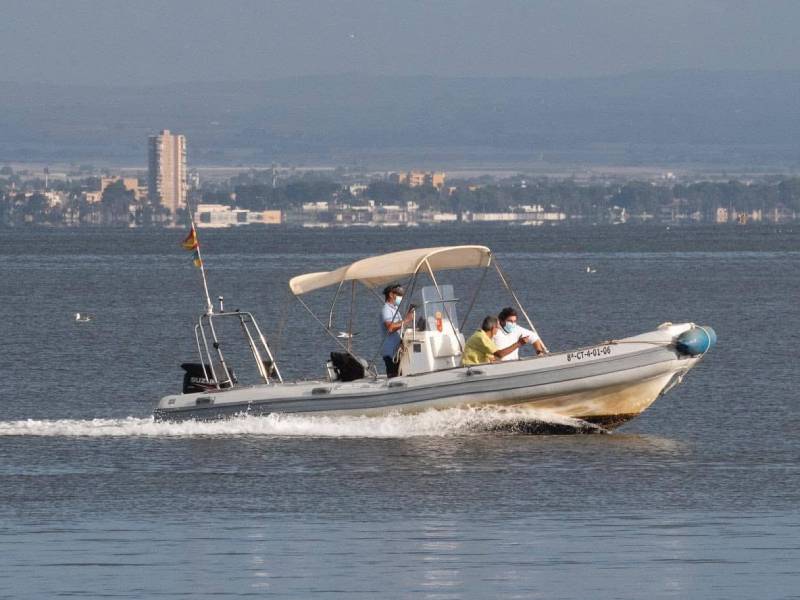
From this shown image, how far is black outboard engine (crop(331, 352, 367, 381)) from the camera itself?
28.4 meters

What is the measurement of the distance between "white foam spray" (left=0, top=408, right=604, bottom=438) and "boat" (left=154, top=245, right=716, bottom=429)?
10cm

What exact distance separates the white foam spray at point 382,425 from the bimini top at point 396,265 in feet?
6.35

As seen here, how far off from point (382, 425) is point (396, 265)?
2.51 meters

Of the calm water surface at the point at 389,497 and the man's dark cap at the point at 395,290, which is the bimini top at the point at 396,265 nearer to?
the man's dark cap at the point at 395,290

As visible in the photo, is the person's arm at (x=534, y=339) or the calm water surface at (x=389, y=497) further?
the person's arm at (x=534, y=339)

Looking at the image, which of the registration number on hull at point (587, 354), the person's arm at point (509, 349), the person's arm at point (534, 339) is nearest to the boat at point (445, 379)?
the registration number on hull at point (587, 354)

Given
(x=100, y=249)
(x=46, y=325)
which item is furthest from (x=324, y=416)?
(x=100, y=249)

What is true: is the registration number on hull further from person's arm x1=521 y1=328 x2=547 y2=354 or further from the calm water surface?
the calm water surface

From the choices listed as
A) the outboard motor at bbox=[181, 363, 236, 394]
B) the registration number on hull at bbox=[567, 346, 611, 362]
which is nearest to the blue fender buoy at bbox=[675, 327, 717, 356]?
the registration number on hull at bbox=[567, 346, 611, 362]

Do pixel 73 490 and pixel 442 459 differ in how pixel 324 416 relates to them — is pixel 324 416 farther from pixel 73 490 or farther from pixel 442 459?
pixel 73 490

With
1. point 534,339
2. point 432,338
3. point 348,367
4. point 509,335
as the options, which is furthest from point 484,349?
point 348,367

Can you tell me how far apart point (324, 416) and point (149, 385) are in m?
12.1

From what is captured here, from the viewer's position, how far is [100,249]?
7160 inches

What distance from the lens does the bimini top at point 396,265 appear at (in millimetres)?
28750
